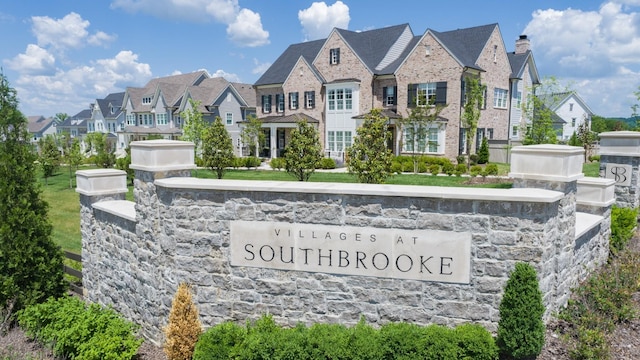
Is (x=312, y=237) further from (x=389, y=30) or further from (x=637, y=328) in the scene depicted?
(x=389, y=30)

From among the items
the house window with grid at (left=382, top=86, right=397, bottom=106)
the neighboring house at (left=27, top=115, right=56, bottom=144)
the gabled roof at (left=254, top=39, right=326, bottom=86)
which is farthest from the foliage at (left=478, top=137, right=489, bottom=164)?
the neighboring house at (left=27, top=115, right=56, bottom=144)

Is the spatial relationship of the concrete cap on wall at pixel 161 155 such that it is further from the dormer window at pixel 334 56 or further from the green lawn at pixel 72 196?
the dormer window at pixel 334 56

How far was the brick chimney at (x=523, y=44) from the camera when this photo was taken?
3697 cm

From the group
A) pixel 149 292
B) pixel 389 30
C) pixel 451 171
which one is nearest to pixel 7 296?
pixel 149 292

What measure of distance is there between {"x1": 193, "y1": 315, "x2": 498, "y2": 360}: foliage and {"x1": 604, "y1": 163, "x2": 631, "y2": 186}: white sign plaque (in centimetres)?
773

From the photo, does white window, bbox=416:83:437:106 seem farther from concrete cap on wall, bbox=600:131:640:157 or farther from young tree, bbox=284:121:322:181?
concrete cap on wall, bbox=600:131:640:157

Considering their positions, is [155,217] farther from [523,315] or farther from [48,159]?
[48,159]

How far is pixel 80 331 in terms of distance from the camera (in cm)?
663

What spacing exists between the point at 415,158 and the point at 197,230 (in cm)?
2271

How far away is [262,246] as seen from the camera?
6523 mm

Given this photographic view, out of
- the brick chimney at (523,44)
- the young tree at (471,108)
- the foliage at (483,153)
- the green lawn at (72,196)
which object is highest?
the brick chimney at (523,44)

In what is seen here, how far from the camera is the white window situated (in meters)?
29.7

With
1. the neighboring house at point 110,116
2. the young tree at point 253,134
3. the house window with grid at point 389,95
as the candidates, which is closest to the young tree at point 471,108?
the house window with grid at point 389,95

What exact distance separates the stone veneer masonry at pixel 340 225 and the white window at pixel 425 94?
22.8 meters
